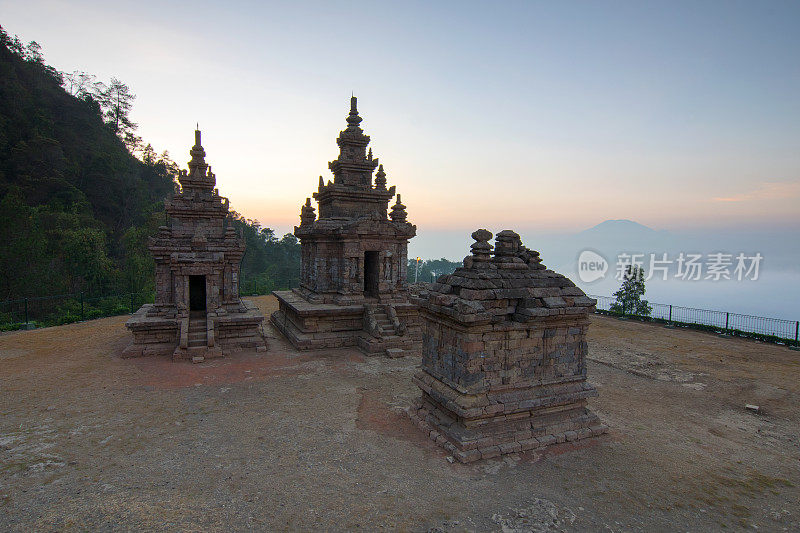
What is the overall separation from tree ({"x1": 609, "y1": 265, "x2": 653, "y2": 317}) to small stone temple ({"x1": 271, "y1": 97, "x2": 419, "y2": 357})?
625 inches

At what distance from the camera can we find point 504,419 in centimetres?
803

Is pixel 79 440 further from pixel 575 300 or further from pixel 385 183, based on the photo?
pixel 385 183

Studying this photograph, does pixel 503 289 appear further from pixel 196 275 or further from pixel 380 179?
pixel 196 275

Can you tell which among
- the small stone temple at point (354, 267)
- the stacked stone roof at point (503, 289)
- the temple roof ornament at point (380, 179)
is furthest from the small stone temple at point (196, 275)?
the stacked stone roof at point (503, 289)

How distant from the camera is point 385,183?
64.1ft

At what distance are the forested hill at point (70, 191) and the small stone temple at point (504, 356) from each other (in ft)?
43.6

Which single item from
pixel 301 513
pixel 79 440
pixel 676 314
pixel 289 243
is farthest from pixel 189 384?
pixel 289 243

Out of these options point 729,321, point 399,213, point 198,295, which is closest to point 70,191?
point 198,295

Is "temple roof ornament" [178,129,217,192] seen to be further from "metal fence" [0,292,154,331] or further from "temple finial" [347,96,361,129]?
"metal fence" [0,292,154,331]

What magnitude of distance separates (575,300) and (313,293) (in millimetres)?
12456

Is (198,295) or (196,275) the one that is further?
(198,295)

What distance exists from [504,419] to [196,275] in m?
13.9

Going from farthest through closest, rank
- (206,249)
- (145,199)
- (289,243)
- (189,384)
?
(289,243) → (145,199) → (206,249) → (189,384)

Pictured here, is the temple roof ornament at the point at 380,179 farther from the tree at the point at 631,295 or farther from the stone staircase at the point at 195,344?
the tree at the point at 631,295
